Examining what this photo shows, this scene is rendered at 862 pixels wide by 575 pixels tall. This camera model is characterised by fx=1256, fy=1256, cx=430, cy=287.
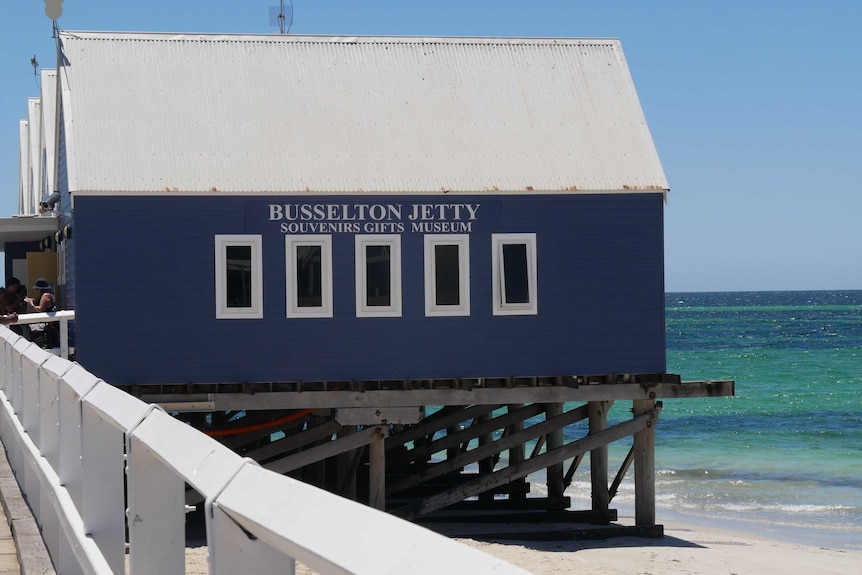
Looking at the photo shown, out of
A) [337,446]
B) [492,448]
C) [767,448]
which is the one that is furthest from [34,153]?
[767,448]

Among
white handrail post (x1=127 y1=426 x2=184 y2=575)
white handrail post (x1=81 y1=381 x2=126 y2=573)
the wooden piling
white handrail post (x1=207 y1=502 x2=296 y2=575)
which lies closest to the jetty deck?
the wooden piling

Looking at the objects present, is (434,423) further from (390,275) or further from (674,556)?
(674,556)

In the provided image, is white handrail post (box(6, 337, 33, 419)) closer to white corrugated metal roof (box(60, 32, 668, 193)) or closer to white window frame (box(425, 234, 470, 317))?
white corrugated metal roof (box(60, 32, 668, 193))

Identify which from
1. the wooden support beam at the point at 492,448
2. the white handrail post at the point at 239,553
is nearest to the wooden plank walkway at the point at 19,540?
the white handrail post at the point at 239,553

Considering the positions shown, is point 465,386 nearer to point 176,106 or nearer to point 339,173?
point 339,173

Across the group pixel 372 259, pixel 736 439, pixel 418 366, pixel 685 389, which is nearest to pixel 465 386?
pixel 418 366

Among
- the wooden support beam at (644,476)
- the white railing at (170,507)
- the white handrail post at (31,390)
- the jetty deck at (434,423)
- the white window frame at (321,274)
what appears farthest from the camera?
the wooden support beam at (644,476)

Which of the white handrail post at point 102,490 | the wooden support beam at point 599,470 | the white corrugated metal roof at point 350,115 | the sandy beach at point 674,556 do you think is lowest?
the sandy beach at point 674,556

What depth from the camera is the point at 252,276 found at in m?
17.4

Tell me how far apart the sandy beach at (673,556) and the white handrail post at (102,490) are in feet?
30.3

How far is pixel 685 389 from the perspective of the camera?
1872 centimetres

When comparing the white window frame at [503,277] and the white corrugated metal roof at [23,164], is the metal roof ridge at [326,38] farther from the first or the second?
the white corrugated metal roof at [23,164]

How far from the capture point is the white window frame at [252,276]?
17.2 meters

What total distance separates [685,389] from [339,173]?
238 inches
